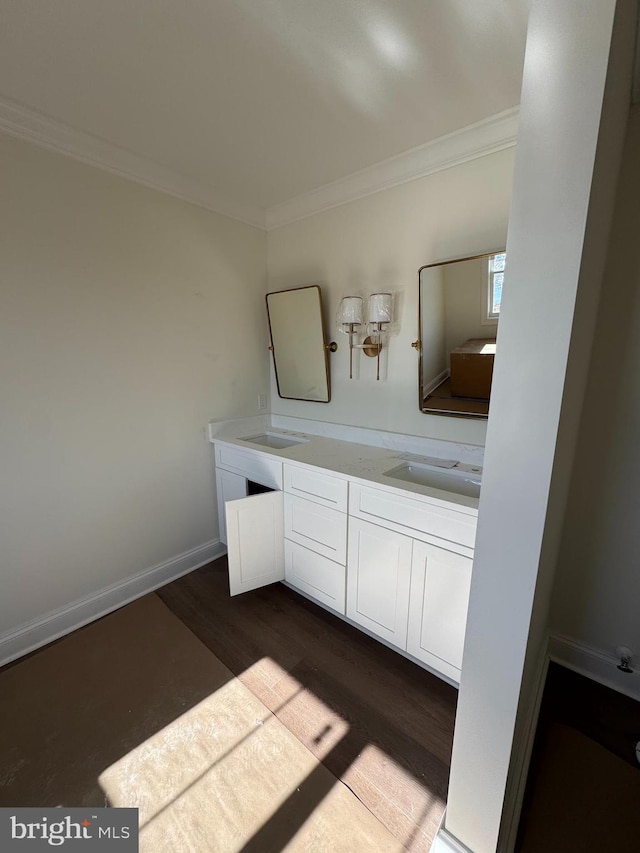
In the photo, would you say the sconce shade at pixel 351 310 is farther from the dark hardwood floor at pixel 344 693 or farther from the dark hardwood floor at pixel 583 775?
the dark hardwood floor at pixel 583 775

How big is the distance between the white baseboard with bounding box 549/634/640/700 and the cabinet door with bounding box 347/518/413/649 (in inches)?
29.5

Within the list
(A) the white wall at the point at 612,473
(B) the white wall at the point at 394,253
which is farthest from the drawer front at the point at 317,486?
(A) the white wall at the point at 612,473

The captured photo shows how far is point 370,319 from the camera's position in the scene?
6.36 ft

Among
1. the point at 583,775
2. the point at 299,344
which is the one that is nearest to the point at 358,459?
the point at 299,344

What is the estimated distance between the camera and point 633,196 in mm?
1281

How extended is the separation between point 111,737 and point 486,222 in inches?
105

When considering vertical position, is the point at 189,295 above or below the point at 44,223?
below

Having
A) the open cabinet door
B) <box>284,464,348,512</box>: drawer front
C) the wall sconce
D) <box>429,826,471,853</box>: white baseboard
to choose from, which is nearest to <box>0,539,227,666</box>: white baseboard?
the open cabinet door

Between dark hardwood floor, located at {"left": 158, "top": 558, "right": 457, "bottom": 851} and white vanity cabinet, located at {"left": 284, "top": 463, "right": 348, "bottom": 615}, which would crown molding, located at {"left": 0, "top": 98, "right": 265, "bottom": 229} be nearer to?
white vanity cabinet, located at {"left": 284, "top": 463, "right": 348, "bottom": 615}

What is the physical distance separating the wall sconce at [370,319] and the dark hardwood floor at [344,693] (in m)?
1.49

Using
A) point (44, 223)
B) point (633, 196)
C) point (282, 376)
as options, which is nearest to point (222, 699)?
point (282, 376)

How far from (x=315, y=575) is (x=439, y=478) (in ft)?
2.80

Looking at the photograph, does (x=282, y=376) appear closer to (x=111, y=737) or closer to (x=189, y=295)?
(x=189, y=295)

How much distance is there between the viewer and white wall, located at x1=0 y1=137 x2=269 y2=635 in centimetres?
157
